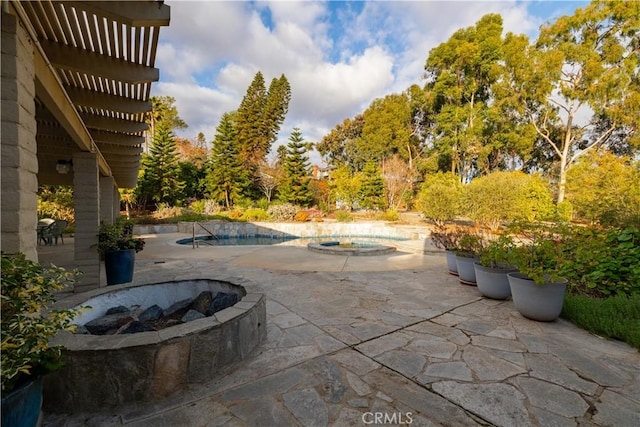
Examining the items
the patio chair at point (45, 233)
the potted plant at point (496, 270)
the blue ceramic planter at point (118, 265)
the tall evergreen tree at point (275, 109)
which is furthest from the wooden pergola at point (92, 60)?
the tall evergreen tree at point (275, 109)

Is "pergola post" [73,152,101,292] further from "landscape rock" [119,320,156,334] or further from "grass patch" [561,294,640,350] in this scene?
"grass patch" [561,294,640,350]

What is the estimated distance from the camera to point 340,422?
4.96 ft

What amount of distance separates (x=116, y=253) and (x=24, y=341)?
10.8 feet

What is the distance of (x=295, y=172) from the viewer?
1883 cm

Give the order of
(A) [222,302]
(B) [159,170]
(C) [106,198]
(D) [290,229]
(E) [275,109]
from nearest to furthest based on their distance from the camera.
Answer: (A) [222,302] < (C) [106,198] < (D) [290,229] < (B) [159,170] < (E) [275,109]

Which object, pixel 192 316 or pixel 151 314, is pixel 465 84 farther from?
pixel 151 314

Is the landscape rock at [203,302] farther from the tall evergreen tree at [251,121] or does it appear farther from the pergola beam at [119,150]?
the tall evergreen tree at [251,121]

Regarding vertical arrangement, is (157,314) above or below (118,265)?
below

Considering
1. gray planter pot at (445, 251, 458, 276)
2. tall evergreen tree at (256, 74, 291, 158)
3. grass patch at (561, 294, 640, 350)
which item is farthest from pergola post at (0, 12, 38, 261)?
tall evergreen tree at (256, 74, 291, 158)

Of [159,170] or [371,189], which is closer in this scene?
[159,170]

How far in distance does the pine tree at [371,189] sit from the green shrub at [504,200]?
8.43 meters

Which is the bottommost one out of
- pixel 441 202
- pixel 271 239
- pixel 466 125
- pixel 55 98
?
pixel 271 239

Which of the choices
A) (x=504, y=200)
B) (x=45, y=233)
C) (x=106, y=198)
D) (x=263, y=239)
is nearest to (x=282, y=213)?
(x=263, y=239)

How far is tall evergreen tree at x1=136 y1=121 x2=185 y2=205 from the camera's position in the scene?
51.6 ft
